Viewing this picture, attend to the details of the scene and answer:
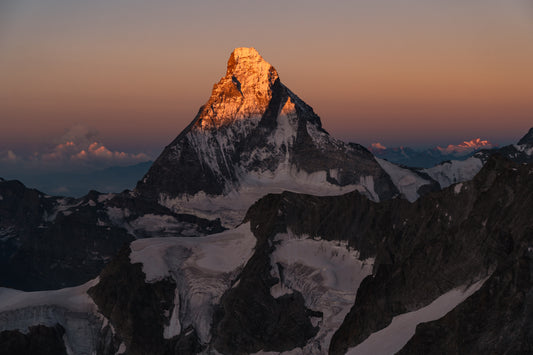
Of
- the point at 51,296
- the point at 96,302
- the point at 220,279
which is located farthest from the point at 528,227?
the point at 51,296

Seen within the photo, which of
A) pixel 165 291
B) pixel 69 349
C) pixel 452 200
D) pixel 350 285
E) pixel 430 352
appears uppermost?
pixel 452 200

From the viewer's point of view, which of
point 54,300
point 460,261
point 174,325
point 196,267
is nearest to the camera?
point 460,261

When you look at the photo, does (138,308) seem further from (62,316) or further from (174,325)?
(62,316)

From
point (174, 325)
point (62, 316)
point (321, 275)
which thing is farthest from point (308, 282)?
point (62, 316)

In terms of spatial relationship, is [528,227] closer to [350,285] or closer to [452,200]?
[452,200]

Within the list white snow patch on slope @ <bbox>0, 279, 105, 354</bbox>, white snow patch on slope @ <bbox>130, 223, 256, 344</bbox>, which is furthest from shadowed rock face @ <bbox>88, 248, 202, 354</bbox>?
white snow patch on slope @ <bbox>0, 279, 105, 354</bbox>
